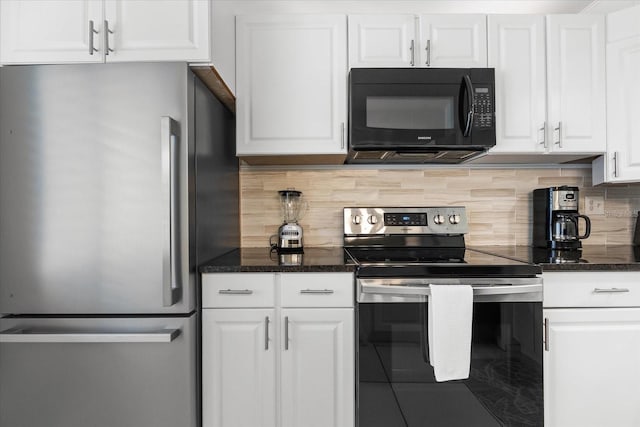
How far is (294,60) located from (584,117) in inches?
60.0

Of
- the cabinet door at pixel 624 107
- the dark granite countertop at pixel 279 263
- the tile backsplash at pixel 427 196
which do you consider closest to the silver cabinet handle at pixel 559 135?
the cabinet door at pixel 624 107

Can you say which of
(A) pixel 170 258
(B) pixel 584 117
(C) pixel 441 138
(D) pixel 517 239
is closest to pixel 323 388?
(A) pixel 170 258

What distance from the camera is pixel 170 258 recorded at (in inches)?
55.2

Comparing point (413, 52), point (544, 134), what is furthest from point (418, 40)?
point (544, 134)

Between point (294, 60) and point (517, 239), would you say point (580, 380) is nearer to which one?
point (517, 239)

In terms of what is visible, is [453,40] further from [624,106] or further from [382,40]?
[624,106]

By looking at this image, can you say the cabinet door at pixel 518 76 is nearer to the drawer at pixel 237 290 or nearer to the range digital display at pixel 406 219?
the range digital display at pixel 406 219

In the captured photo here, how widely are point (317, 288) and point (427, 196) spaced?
3.50 ft

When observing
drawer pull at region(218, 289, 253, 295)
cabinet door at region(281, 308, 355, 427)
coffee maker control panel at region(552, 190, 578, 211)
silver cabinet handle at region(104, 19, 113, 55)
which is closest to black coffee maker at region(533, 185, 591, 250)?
coffee maker control panel at region(552, 190, 578, 211)

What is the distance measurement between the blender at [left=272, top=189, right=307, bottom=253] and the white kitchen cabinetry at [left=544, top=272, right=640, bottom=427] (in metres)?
1.21

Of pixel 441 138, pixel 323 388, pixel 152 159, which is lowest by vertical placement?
pixel 323 388

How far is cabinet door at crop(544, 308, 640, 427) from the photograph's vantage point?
5.30 feet

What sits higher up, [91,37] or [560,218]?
[91,37]

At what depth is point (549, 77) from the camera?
195 centimetres
